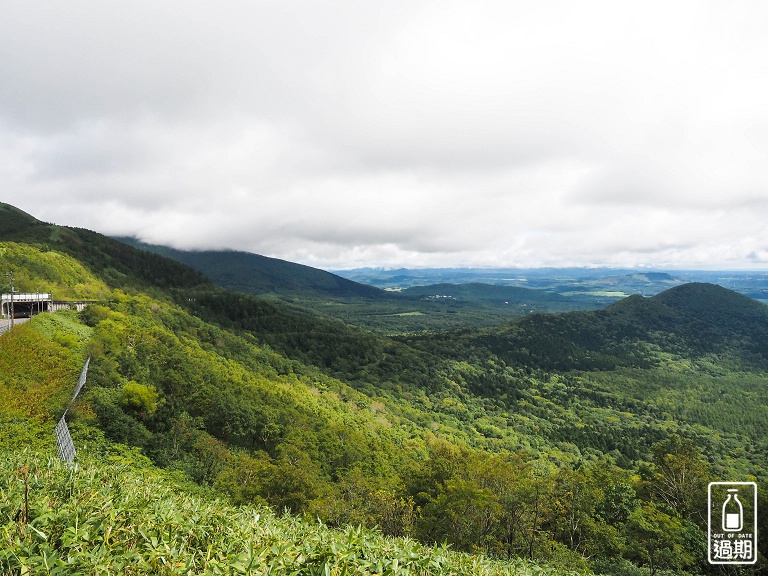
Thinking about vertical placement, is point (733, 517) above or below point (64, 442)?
below

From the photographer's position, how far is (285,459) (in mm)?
26188

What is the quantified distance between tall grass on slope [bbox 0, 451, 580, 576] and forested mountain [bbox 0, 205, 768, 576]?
0.04 meters

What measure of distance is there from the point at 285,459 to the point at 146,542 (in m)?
23.1

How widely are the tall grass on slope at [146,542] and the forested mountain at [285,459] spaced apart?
0.13ft

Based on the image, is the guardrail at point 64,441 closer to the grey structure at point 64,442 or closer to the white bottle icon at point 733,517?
the grey structure at point 64,442

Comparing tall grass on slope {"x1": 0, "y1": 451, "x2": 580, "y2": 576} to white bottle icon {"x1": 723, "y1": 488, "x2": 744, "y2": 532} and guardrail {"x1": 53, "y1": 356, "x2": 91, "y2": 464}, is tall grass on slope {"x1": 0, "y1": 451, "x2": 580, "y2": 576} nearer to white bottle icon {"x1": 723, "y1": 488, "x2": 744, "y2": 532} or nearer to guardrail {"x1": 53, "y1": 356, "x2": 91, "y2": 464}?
guardrail {"x1": 53, "y1": 356, "x2": 91, "y2": 464}

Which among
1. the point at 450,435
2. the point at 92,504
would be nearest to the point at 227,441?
the point at 92,504

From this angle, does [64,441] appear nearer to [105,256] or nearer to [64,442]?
[64,442]

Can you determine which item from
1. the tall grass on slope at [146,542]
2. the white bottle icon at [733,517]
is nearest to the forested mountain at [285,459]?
the tall grass on slope at [146,542]

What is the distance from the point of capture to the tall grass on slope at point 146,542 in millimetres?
4410

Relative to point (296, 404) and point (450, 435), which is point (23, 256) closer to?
point (296, 404)

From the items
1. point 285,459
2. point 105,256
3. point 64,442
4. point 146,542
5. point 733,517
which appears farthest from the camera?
point 105,256

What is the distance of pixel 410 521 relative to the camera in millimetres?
24578

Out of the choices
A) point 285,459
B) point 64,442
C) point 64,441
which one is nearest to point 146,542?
point 64,442
